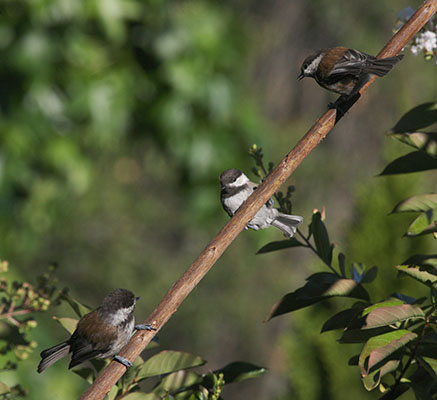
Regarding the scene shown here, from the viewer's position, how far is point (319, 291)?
3.24ft

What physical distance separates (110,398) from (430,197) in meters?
0.69

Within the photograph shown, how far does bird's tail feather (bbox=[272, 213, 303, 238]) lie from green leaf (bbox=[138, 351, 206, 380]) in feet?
1.20

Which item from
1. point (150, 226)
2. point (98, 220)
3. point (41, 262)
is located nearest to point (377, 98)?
point (150, 226)

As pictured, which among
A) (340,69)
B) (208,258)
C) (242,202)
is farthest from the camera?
(242,202)

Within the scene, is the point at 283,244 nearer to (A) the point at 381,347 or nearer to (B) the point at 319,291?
(B) the point at 319,291

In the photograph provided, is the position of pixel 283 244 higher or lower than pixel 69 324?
lower

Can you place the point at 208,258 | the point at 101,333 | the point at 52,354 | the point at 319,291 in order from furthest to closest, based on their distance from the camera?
the point at 101,333, the point at 52,354, the point at 319,291, the point at 208,258

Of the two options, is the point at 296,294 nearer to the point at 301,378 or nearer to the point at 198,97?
the point at 301,378

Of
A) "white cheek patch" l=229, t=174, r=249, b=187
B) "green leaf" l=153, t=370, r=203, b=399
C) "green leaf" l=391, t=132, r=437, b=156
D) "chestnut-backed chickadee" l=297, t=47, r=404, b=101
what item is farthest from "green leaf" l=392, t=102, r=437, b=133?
"green leaf" l=153, t=370, r=203, b=399

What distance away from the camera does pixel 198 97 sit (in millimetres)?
3236

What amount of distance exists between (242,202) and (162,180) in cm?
505

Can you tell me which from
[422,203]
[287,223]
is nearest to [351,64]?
[422,203]

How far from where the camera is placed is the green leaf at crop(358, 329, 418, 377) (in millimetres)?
833

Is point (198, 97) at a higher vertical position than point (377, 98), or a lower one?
higher
